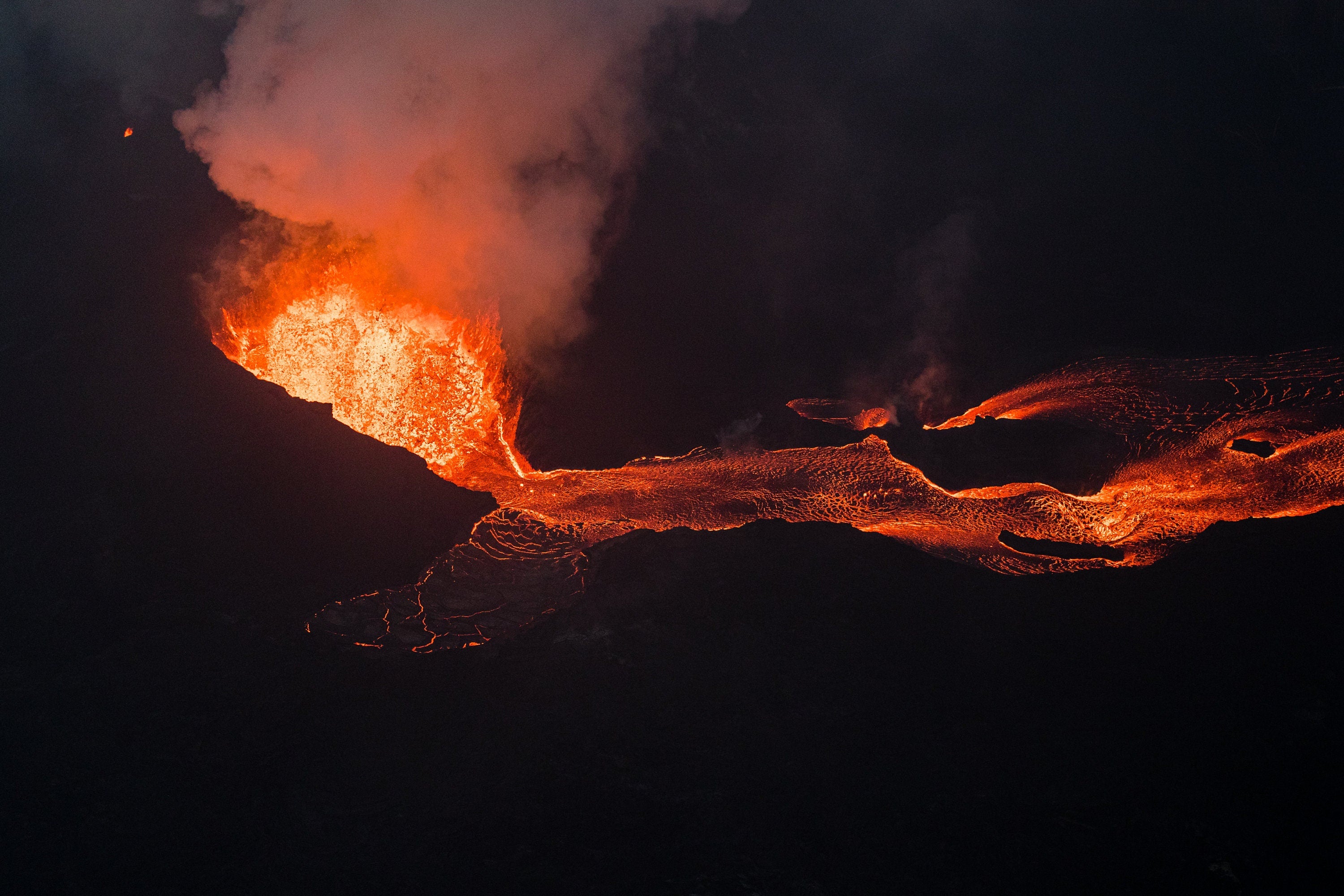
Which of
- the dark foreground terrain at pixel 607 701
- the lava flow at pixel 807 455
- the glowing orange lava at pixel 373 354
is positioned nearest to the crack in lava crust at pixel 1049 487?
the lava flow at pixel 807 455

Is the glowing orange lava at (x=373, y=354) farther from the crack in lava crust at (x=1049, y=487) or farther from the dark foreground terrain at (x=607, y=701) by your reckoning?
the crack in lava crust at (x=1049, y=487)

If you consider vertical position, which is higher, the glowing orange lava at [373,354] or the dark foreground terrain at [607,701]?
the glowing orange lava at [373,354]

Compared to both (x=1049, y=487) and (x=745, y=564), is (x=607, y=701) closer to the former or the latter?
(x=745, y=564)

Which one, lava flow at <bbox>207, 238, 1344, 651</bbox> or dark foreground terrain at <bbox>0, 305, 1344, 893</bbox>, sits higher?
lava flow at <bbox>207, 238, 1344, 651</bbox>

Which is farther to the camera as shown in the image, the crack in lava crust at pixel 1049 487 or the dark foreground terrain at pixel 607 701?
the crack in lava crust at pixel 1049 487

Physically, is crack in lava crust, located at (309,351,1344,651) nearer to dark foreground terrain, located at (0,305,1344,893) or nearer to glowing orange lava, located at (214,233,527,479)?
dark foreground terrain, located at (0,305,1344,893)

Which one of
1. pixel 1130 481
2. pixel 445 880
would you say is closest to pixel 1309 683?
pixel 1130 481

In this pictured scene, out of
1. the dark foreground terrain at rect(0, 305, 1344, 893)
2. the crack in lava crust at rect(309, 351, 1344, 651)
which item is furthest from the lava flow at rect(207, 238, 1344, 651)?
the dark foreground terrain at rect(0, 305, 1344, 893)

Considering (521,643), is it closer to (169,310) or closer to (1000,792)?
(1000,792)

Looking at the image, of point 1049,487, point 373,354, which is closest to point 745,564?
point 1049,487
